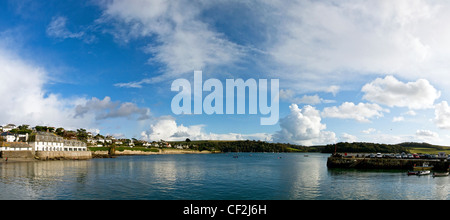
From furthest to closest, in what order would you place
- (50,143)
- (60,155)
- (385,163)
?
(50,143) < (60,155) < (385,163)

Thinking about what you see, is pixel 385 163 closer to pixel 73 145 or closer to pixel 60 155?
pixel 60 155

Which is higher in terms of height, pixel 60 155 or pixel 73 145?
pixel 73 145

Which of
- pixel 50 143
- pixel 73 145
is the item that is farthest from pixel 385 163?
pixel 73 145

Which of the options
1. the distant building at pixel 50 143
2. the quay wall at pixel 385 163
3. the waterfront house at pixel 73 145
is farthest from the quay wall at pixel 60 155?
the quay wall at pixel 385 163

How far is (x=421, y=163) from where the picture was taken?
73875 mm

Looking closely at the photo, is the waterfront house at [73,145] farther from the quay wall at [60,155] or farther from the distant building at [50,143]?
the quay wall at [60,155]

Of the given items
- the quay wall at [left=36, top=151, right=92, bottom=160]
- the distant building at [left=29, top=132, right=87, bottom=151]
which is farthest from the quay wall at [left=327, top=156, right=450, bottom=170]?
the distant building at [left=29, top=132, right=87, bottom=151]

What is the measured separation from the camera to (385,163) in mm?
76438

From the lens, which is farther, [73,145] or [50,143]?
[73,145]

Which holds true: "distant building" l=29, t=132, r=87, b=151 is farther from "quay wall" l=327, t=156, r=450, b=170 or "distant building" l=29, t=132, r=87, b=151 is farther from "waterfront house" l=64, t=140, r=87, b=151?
"quay wall" l=327, t=156, r=450, b=170
